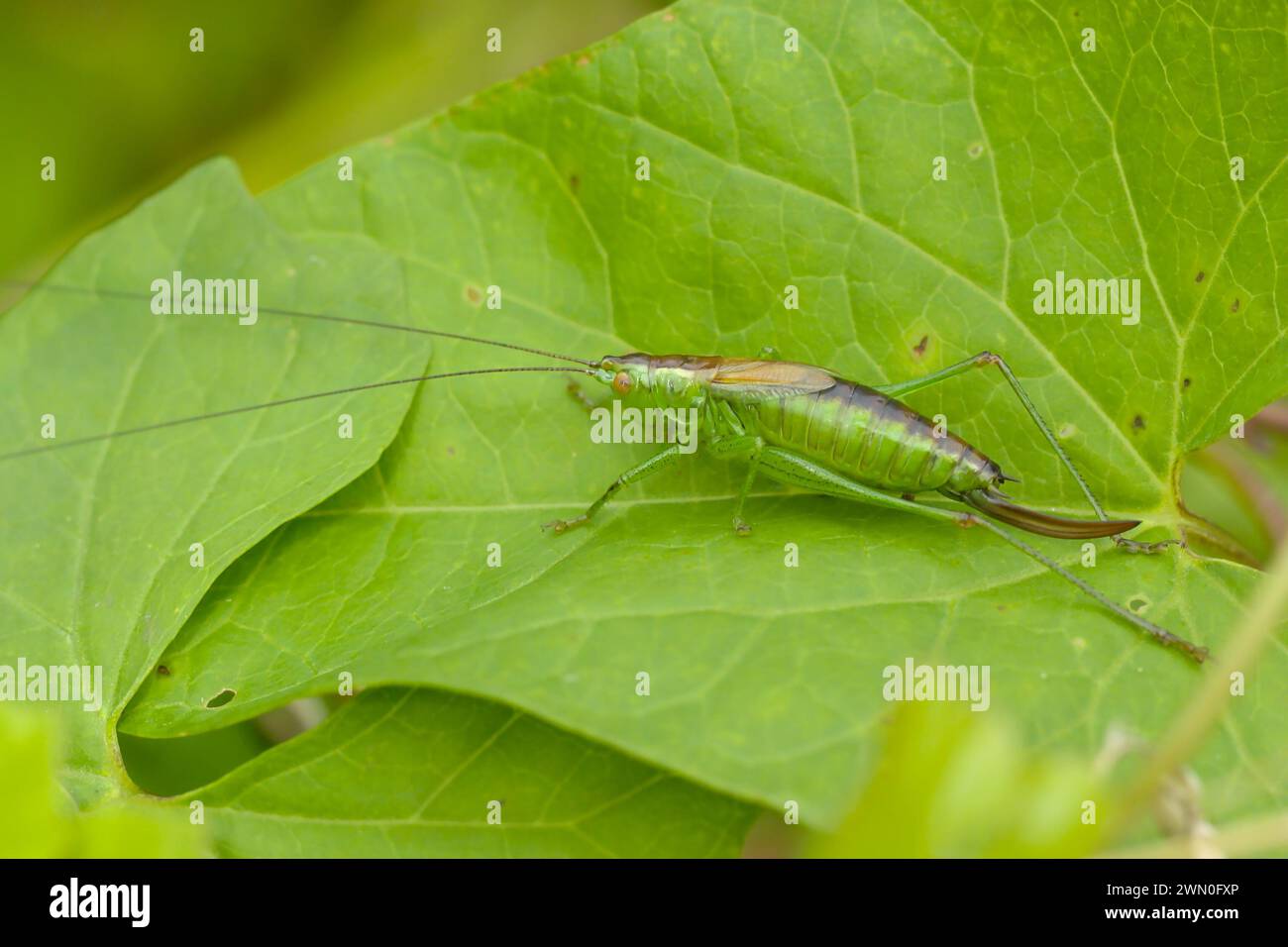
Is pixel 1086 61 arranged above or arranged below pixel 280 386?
above

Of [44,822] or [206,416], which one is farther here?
[206,416]

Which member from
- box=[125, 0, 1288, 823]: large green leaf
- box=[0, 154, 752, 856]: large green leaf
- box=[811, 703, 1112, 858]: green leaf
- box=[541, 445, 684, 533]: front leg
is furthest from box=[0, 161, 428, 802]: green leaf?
box=[811, 703, 1112, 858]: green leaf

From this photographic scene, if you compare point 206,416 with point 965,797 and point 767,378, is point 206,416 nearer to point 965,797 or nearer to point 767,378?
point 767,378

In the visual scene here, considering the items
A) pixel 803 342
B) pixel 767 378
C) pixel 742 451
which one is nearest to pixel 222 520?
pixel 742 451

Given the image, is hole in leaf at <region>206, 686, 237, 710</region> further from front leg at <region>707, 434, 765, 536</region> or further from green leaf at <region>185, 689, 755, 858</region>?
front leg at <region>707, 434, 765, 536</region>

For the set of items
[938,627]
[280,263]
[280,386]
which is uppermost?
[280,263]

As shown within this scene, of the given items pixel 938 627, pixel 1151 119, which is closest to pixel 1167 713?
pixel 938 627

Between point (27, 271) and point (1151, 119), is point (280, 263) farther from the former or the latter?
point (1151, 119)
